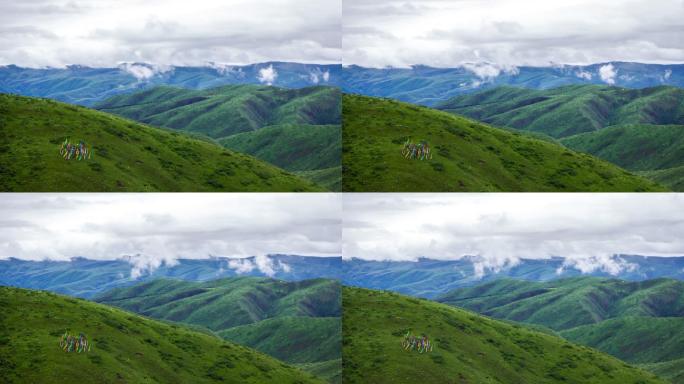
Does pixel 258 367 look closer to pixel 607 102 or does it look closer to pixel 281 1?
pixel 281 1

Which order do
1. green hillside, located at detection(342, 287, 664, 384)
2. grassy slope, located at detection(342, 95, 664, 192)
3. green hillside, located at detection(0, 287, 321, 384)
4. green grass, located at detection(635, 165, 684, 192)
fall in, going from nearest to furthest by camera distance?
green hillside, located at detection(0, 287, 321, 384) < green hillside, located at detection(342, 287, 664, 384) < grassy slope, located at detection(342, 95, 664, 192) < green grass, located at detection(635, 165, 684, 192)

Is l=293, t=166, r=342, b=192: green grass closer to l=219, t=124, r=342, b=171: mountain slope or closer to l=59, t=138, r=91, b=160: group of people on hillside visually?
l=219, t=124, r=342, b=171: mountain slope

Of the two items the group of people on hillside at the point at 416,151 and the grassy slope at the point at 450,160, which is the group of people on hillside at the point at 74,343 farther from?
the group of people on hillside at the point at 416,151

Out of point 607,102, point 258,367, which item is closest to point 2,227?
point 258,367

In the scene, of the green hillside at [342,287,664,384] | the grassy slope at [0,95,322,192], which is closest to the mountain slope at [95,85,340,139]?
the grassy slope at [0,95,322,192]

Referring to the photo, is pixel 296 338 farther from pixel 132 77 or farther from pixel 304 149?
pixel 132 77

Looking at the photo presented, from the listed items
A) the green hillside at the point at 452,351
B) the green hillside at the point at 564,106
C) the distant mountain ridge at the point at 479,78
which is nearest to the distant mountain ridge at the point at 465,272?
the green hillside at the point at 452,351

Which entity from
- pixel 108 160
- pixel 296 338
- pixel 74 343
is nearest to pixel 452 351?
pixel 296 338
